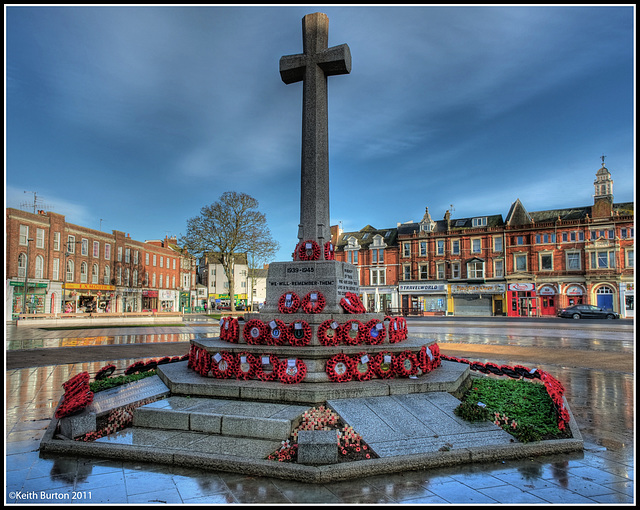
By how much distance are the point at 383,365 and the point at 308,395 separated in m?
1.67

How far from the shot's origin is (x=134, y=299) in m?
60.2

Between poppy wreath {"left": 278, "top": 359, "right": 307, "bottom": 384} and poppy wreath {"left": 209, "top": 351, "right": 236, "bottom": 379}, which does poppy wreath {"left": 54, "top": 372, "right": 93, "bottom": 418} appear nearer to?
poppy wreath {"left": 209, "top": 351, "right": 236, "bottom": 379}

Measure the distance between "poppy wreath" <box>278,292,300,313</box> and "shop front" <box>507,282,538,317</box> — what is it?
48404 mm

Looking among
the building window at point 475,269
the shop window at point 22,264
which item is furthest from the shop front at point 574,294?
the shop window at point 22,264

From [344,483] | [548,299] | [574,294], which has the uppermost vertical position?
[574,294]

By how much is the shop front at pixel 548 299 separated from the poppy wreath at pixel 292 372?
5030cm

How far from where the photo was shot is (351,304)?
9.07 meters

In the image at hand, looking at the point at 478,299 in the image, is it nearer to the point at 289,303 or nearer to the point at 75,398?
the point at 289,303

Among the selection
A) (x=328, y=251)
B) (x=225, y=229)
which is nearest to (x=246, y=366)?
(x=328, y=251)

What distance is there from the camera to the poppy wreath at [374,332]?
8070mm

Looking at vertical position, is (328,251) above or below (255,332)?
above

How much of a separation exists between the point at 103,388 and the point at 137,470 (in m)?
3.62

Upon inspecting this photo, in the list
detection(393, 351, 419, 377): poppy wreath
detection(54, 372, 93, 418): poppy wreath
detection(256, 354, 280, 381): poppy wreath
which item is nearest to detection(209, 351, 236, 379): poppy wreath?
detection(256, 354, 280, 381): poppy wreath

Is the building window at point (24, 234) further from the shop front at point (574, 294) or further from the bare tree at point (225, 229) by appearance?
the shop front at point (574, 294)
